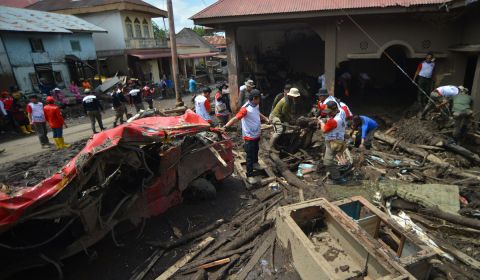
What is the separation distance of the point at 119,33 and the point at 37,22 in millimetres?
7939

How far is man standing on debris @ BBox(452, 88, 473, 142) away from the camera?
26.9 ft

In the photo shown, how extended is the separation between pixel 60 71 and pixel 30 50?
264 centimetres

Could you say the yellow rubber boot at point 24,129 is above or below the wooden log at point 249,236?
above

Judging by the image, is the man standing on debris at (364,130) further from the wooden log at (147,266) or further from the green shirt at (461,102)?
the wooden log at (147,266)

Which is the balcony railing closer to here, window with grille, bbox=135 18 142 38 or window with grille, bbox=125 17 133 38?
window with grille, bbox=125 17 133 38

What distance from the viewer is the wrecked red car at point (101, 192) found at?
3842 mm

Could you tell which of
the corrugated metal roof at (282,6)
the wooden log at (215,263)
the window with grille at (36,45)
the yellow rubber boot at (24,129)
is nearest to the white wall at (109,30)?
the window with grille at (36,45)

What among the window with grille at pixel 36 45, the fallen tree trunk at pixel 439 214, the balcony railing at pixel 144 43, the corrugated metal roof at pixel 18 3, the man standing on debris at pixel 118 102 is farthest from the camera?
the corrugated metal roof at pixel 18 3

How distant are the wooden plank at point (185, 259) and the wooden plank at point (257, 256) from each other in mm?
877

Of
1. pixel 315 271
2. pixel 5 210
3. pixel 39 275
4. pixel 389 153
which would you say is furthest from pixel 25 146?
pixel 389 153

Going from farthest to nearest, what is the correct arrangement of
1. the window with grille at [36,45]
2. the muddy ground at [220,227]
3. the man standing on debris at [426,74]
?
the window with grille at [36,45] → the man standing on debris at [426,74] → the muddy ground at [220,227]

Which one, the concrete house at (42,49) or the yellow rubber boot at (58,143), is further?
the concrete house at (42,49)

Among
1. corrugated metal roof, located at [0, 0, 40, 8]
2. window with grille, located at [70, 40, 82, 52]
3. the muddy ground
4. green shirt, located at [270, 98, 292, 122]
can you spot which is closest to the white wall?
window with grille, located at [70, 40, 82, 52]

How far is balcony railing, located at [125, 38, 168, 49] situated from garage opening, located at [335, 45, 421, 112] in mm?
19970
